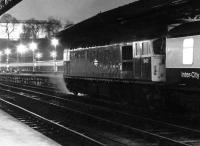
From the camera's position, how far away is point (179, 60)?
14.6m

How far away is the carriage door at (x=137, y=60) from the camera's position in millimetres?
17484

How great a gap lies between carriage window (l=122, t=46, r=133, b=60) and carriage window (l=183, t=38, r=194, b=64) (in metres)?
4.37

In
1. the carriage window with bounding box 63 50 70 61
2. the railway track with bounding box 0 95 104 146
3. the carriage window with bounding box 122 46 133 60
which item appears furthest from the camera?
the carriage window with bounding box 63 50 70 61

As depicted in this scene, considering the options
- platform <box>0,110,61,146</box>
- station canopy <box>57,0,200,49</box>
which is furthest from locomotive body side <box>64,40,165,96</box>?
platform <box>0,110,61,146</box>

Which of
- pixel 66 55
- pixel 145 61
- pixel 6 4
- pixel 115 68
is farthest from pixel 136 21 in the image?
pixel 66 55

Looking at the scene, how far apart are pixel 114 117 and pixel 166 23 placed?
4.08m

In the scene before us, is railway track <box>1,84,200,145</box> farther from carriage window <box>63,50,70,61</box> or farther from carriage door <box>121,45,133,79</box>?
carriage window <box>63,50,70,61</box>

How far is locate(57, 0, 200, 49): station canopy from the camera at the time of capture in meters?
→ 14.8

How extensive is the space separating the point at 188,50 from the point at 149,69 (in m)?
2.81

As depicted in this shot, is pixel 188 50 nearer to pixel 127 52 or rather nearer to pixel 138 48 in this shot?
pixel 138 48

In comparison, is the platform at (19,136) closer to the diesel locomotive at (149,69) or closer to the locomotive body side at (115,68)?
the diesel locomotive at (149,69)

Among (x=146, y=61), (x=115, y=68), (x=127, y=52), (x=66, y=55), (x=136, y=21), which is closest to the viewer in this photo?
(x=146, y=61)

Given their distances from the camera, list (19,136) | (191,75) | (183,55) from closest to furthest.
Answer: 1. (19,136)
2. (191,75)
3. (183,55)

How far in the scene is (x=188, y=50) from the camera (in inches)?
556
